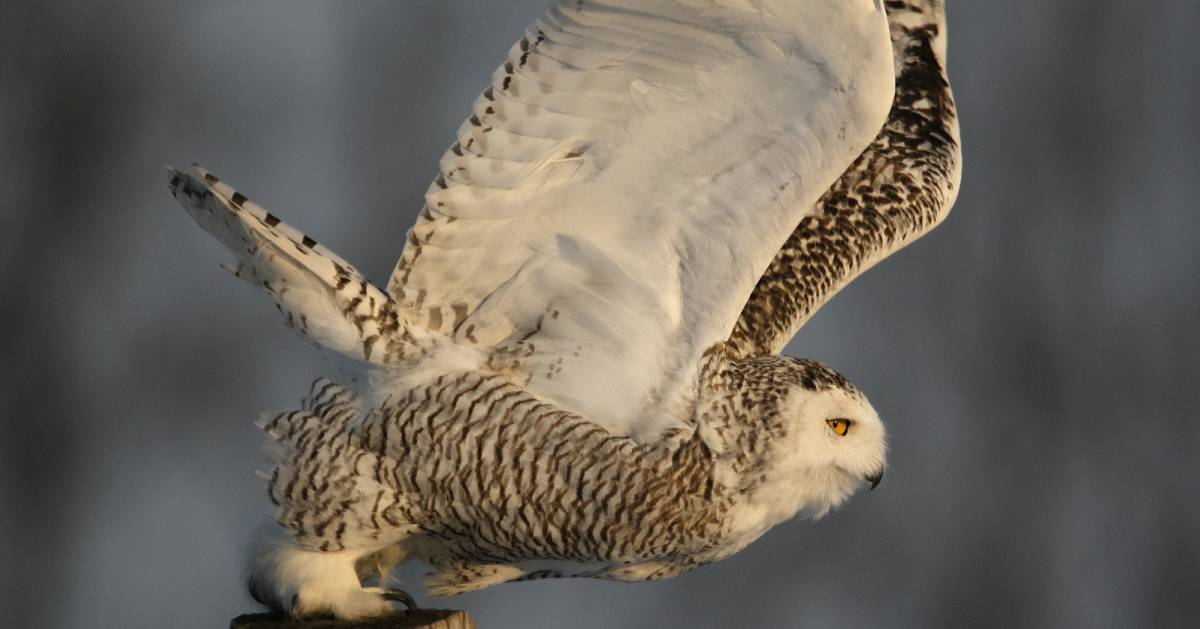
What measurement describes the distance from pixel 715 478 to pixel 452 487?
26.1 inches

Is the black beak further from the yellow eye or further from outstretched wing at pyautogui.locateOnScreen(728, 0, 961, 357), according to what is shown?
outstretched wing at pyautogui.locateOnScreen(728, 0, 961, 357)

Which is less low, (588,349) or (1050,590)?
(588,349)

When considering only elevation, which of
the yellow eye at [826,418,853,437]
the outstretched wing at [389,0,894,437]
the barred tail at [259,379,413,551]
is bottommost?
the barred tail at [259,379,413,551]

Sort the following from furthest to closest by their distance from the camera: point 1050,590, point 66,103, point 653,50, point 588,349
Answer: point 1050,590, point 66,103, point 588,349, point 653,50

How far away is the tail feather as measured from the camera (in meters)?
4.16

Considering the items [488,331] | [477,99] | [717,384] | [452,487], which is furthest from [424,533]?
[477,99]

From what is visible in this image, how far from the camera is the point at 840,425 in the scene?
425cm

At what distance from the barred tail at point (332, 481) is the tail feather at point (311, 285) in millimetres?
157

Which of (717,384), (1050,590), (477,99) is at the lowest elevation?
(1050,590)

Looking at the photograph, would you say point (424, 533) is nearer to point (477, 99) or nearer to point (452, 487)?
point (452, 487)

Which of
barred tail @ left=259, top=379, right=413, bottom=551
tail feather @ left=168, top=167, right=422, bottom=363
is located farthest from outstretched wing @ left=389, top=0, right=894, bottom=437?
barred tail @ left=259, top=379, right=413, bottom=551

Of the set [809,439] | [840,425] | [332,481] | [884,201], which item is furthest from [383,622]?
[884,201]

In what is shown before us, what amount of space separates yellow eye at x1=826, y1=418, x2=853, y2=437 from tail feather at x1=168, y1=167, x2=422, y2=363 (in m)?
1.10

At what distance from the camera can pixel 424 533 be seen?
4258 mm
